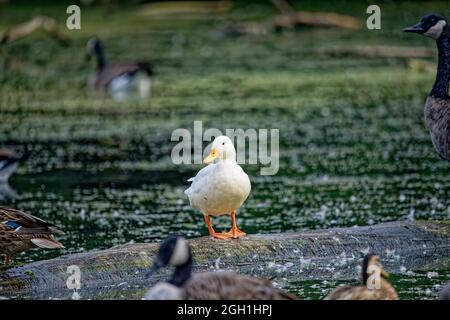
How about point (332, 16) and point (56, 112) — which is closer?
point (56, 112)

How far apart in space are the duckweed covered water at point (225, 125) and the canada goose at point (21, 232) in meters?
0.94

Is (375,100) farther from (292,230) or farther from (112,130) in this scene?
(292,230)

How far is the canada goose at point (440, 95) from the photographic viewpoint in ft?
36.7

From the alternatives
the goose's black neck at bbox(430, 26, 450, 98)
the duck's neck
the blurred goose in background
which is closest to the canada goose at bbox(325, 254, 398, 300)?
the duck's neck

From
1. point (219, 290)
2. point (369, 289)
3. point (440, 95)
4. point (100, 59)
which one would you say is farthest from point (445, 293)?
point (100, 59)

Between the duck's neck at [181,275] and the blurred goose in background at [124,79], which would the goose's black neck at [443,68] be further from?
the blurred goose in background at [124,79]

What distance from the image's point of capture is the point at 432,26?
12000 millimetres

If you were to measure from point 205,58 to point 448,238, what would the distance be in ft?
44.4

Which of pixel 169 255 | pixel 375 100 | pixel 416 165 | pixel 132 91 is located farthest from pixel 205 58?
pixel 169 255

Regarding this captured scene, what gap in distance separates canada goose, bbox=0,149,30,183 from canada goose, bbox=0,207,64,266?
4.32 m

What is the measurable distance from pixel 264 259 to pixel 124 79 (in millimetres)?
11234

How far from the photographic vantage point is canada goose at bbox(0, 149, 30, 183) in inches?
539

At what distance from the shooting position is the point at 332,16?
2597cm

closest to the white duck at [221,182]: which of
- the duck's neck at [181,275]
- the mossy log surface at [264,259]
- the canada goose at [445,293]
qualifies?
the mossy log surface at [264,259]
